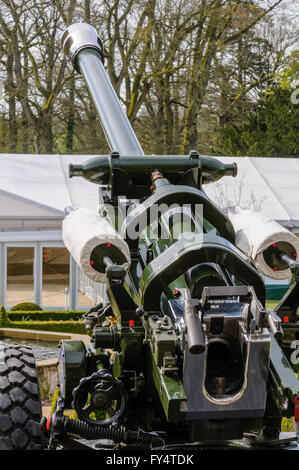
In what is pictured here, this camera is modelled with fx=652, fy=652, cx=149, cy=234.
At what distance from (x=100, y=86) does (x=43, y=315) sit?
23.3ft

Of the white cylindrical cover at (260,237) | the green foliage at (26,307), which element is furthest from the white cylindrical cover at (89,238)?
the green foliage at (26,307)

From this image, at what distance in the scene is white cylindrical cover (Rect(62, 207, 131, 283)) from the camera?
3.65 meters

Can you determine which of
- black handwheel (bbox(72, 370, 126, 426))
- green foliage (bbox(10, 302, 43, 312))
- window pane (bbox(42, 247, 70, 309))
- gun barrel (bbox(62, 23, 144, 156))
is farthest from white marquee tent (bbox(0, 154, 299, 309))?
black handwheel (bbox(72, 370, 126, 426))

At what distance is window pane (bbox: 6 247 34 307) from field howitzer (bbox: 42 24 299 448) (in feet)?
29.4

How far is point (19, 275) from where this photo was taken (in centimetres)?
1366

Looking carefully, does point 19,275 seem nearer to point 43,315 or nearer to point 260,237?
point 43,315

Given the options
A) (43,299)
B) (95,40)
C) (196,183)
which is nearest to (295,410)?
(196,183)

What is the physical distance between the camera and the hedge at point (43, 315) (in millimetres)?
12234

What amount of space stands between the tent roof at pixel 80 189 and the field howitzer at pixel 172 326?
8.54 metres

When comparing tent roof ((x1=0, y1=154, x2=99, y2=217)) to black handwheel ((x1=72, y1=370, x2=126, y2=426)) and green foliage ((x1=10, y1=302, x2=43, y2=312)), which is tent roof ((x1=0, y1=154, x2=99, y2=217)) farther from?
black handwheel ((x1=72, y1=370, x2=126, y2=426))

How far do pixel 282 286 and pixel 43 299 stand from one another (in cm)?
530

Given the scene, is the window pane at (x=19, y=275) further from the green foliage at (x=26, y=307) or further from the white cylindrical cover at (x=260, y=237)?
the white cylindrical cover at (x=260, y=237)

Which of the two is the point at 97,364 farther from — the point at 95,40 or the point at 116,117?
the point at 95,40

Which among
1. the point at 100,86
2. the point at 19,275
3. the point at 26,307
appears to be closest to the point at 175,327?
the point at 100,86
